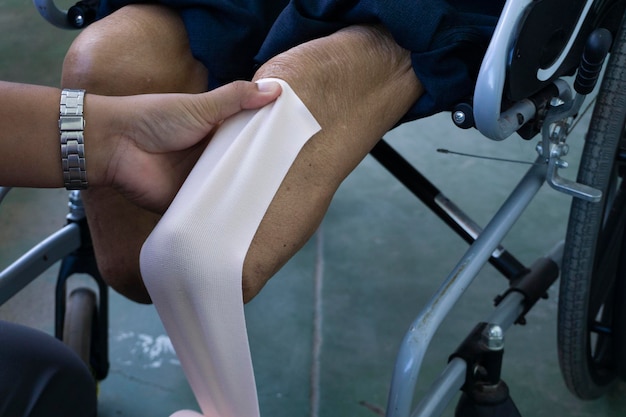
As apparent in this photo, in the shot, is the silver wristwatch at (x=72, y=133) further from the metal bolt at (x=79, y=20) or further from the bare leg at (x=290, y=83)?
the metal bolt at (x=79, y=20)

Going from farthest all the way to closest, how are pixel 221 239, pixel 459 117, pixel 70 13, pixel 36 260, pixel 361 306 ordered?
1. pixel 361 306
2. pixel 36 260
3. pixel 70 13
4. pixel 459 117
5. pixel 221 239

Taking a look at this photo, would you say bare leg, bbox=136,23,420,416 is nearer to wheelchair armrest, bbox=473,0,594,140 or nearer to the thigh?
the thigh

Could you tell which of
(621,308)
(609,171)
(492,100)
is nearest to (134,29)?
(492,100)

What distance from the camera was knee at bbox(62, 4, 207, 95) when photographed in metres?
0.99

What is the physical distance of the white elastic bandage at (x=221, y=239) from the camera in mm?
731

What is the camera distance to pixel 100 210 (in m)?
1.04

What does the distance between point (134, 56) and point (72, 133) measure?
0.24m

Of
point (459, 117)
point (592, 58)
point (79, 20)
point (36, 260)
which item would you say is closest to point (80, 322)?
point (36, 260)

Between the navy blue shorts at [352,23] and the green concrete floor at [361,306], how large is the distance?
0.63 metres

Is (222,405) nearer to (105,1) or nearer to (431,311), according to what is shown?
(431,311)

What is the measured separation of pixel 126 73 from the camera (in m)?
1.00

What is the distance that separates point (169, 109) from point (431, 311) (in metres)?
0.37

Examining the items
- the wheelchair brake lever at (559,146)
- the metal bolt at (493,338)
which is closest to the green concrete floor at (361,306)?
the metal bolt at (493,338)

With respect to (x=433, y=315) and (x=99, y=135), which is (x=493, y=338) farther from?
(x=99, y=135)
